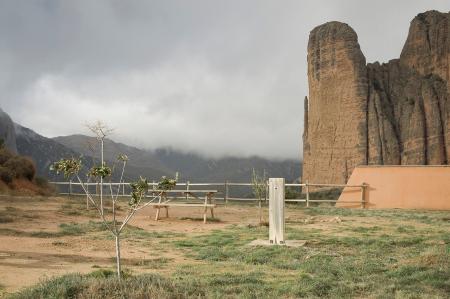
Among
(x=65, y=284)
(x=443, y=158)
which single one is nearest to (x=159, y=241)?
(x=65, y=284)

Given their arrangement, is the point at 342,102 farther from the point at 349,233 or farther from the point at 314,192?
the point at 349,233

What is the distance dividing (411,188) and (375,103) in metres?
38.4

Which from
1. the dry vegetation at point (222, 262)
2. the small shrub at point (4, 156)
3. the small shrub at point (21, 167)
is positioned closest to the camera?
the dry vegetation at point (222, 262)

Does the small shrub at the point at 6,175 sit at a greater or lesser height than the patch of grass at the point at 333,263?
greater

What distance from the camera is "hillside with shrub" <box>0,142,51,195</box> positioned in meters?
34.2

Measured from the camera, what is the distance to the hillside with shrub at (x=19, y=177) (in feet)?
112

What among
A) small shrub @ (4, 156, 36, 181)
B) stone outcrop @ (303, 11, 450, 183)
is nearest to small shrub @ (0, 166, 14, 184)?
small shrub @ (4, 156, 36, 181)

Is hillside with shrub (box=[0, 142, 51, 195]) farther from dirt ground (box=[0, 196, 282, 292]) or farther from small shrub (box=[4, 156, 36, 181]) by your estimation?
dirt ground (box=[0, 196, 282, 292])

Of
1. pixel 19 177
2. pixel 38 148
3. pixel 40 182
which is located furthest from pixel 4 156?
pixel 38 148

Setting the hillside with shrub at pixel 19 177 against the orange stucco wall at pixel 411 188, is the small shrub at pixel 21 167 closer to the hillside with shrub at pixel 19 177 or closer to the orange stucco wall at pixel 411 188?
the hillside with shrub at pixel 19 177

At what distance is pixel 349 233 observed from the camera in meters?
14.9

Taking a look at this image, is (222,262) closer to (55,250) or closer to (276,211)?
(276,211)

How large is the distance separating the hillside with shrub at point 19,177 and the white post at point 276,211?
2493cm

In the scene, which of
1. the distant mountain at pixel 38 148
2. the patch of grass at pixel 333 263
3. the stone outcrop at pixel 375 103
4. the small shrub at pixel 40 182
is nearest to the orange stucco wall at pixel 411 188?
the patch of grass at pixel 333 263
